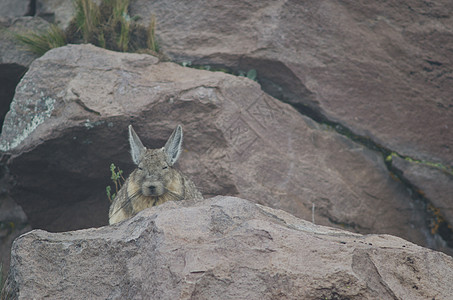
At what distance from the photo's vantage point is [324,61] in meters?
8.31

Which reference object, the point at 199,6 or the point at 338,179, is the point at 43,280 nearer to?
the point at 338,179

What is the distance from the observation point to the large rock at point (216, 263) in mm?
3793

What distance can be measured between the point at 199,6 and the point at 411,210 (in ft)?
15.8

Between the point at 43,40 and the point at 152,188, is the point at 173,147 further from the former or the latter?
the point at 43,40

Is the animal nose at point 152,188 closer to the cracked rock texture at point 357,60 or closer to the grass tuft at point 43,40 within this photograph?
the cracked rock texture at point 357,60

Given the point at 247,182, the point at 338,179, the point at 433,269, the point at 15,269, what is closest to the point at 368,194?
the point at 338,179

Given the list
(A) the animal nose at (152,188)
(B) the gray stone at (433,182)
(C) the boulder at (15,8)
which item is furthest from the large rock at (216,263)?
(C) the boulder at (15,8)

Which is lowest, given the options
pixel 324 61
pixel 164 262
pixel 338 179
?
pixel 338 179

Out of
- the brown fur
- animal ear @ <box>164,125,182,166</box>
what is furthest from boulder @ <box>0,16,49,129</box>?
animal ear @ <box>164,125,182,166</box>

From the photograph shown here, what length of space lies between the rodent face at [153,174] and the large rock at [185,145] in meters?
0.80

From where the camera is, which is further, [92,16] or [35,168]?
[92,16]

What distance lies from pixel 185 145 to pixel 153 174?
121cm

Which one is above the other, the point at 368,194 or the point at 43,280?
the point at 43,280

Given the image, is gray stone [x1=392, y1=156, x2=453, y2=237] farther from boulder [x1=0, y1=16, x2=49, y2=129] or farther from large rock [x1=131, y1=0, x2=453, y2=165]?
boulder [x1=0, y1=16, x2=49, y2=129]
